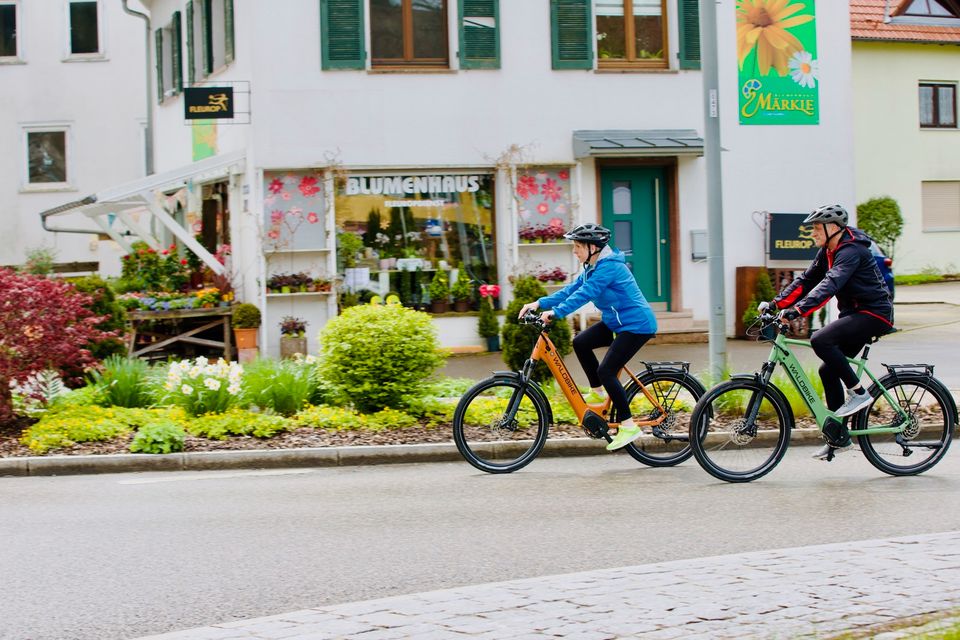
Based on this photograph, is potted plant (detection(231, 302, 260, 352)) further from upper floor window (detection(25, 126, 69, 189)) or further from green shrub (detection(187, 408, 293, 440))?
upper floor window (detection(25, 126, 69, 189))

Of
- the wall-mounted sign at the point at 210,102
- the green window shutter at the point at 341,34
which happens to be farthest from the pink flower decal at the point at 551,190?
the wall-mounted sign at the point at 210,102

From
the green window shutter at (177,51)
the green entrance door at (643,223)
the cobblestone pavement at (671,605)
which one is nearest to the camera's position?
the cobblestone pavement at (671,605)

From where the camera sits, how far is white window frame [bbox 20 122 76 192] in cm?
3045

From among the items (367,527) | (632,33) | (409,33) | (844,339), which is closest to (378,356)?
(367,527)

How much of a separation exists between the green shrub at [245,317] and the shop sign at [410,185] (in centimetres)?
216

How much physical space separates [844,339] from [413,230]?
10391mm

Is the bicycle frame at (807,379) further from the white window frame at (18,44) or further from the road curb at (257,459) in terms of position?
the white window frame at (18,44)

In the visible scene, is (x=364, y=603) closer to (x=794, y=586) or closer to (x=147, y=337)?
(x=794, y=586)

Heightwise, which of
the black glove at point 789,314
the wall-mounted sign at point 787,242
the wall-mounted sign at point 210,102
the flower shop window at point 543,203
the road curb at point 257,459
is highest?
the wall-mounted sign at point 210,102

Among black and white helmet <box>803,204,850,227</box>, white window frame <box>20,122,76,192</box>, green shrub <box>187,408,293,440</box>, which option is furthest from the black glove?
white window frame <box>20,122,76,192</box>

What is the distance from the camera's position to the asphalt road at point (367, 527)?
19.6 ft

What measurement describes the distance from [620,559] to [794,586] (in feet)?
3.96

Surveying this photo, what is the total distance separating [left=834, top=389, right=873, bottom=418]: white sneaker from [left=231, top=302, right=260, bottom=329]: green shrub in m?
10.3

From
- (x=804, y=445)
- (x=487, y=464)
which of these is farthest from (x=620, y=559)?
(x=804, y=445)
